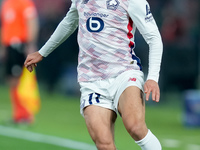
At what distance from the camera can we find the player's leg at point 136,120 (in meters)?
6.85

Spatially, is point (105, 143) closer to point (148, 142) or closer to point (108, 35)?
point (148, 142)

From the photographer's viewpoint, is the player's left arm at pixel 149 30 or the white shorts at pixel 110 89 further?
the white shorts at pixel 110 89

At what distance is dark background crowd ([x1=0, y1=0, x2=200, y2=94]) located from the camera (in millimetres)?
19234

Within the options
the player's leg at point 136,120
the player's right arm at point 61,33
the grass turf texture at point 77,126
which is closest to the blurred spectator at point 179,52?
the grass turf texture at point 77,126

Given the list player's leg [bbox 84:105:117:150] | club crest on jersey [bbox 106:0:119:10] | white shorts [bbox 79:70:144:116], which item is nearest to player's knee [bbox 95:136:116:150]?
player's leg [bbox 84:105:117:150]

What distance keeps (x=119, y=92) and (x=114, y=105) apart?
0.14m

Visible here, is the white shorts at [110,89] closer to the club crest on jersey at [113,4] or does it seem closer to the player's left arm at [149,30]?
the player's left arm at [149,30]

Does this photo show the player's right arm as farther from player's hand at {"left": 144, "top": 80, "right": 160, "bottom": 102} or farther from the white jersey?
player's hand at {"left": 144, "top": 80, "right": 160, "bottom": 102}

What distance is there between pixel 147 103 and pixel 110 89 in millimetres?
11695

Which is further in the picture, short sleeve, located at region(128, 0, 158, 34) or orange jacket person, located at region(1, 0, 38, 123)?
orange jacket person, located at region(1, 0, 38, 123)

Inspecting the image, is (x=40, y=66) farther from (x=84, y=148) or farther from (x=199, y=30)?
(x=84, y=148)

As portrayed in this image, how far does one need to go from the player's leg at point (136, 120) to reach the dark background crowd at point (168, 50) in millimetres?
12231

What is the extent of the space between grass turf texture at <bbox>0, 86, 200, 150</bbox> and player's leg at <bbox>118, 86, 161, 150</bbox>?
4057 millimetres

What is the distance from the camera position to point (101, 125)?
23.0ft
